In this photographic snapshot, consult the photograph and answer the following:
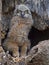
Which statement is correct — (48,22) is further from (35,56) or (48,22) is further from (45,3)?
(35,56)

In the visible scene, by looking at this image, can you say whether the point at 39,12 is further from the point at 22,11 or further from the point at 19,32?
the point at 19,32

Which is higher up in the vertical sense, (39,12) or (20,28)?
(39,12)

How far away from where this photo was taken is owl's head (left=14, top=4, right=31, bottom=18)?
6484 millimetres

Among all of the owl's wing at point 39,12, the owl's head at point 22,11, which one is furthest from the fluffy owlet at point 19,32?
the owl's wing at point 39,12

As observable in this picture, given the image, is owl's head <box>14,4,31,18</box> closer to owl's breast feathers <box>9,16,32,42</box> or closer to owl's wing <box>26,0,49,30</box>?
owl's breast feathers <box>9,16,32,42</box>

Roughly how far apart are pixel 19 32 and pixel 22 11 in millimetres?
491

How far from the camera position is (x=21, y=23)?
21.5 ft

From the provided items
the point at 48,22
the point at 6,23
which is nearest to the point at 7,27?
the point at 6,23

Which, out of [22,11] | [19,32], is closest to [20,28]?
[19,32]

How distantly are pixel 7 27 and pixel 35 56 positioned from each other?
2.03 m

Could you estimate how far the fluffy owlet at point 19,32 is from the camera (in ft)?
20.9

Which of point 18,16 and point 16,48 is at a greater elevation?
point 18,16

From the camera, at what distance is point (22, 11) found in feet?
21.2

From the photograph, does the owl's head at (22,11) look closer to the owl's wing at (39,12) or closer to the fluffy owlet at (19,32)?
the fluffy owlet at (19,32)
